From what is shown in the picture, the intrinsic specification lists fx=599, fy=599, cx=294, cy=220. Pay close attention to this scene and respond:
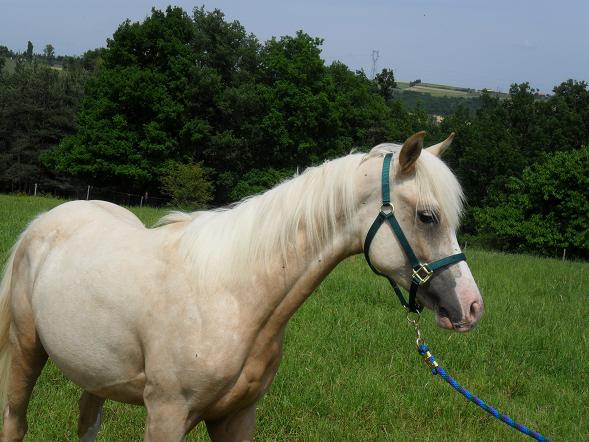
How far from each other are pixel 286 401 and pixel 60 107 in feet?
137

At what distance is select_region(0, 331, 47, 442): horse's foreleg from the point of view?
3.34m

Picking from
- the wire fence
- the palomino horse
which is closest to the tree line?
the wire fence

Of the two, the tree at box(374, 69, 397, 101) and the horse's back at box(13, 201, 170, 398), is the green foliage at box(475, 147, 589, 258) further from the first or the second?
the horse's back at box(13, 201, 170, 398)

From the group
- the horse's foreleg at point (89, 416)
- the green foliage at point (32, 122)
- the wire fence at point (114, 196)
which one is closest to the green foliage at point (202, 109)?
the wire fence at point (114, 196)

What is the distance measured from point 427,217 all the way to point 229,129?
37878mm

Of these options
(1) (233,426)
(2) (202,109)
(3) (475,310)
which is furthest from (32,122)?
(3) (475,310)

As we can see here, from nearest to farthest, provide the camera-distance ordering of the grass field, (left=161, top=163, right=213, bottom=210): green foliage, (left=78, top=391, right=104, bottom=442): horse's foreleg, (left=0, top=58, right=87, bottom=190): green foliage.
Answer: (left=78, top=391, right=104, bottom=442): horse's foreleg < the grass field < (left=161, top=163, right=213, bottom=210): green foliage < (left=0, top=58, right=87, bottom=190): green foliage

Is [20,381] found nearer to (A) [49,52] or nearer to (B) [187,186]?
(B) [187,186]

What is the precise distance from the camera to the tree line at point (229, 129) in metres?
35.2

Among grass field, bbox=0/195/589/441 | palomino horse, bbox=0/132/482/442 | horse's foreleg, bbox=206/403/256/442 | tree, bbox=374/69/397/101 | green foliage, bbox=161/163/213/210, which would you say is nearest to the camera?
palomino horse, bbox=0/132/482/442

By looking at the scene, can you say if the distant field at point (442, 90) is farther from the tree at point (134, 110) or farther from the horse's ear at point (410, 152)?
the horse's ear at point (410, 152)

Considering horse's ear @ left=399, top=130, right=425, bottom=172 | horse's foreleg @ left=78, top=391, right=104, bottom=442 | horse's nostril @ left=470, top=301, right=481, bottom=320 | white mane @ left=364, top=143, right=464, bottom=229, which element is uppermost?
horse's ear @ left=399, top=130, right=425, bottom=172

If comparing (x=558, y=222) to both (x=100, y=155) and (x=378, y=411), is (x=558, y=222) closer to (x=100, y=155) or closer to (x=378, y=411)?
(x=100, y=155)

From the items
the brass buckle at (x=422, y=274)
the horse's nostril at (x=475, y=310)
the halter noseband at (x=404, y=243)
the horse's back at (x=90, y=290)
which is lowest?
the horse's back at (x=90, y=290)
